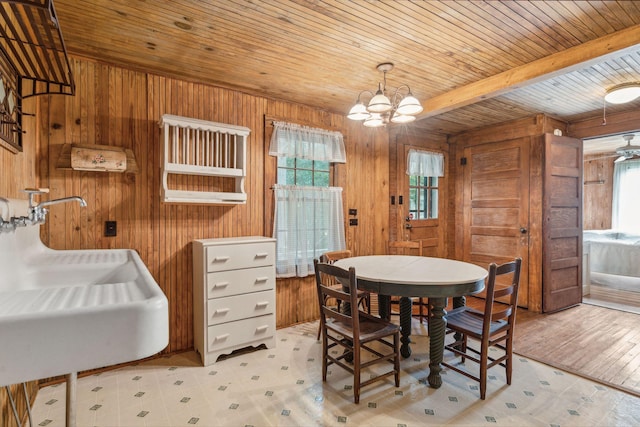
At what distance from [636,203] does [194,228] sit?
807 cm

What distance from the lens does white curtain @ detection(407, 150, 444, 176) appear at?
15.0ft

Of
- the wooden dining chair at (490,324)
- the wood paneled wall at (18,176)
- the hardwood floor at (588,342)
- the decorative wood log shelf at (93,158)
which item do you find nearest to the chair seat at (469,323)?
the wooden dining chair at (490,324)

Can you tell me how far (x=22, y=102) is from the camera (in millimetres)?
1879

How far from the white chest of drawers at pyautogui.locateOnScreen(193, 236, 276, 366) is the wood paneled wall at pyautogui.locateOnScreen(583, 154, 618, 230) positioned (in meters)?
7.39

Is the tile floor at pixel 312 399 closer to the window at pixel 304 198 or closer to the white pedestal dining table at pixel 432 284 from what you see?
the white pedestal dining table at pixel 432 284

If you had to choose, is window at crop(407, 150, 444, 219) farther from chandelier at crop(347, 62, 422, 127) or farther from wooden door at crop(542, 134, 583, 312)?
chandelier at crop(347, 62, 422, 127)

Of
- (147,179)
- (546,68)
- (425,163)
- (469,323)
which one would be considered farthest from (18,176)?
(425,163)

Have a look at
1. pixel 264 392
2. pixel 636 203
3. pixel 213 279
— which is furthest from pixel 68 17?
pixel 636 203

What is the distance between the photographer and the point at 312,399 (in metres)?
2.14

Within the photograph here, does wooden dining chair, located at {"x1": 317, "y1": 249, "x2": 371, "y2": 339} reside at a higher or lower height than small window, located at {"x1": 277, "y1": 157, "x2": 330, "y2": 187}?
lower

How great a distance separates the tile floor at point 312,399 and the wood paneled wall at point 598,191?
5992 millimetres

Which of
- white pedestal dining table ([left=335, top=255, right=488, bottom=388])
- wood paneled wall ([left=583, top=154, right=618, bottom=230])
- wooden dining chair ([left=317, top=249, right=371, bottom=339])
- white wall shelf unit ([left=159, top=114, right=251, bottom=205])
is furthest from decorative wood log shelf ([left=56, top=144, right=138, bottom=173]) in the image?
wood paneled wall ([left=583, top=154, right=618, bottom=230])

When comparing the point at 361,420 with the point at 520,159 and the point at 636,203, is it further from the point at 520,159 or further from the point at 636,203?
the point at 636,203

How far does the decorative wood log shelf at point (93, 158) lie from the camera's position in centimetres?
229
